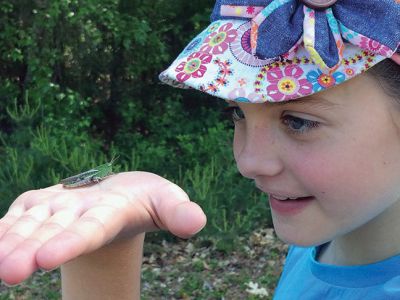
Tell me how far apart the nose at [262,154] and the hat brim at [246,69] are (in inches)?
3.5

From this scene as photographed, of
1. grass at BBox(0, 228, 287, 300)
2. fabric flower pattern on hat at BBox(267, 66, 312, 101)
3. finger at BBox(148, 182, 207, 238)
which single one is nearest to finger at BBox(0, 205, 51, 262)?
finger at BBox(148, 182, 207, 238)

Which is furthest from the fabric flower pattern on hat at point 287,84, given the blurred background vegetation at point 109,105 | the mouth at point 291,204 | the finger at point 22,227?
the blurred background vegetation at point 109,105

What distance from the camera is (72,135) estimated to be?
5.06 m

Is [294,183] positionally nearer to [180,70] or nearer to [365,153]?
[365,153]

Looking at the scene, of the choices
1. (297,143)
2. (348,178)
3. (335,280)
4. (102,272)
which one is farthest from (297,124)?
(102,272)

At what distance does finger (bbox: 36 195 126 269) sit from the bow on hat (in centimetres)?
42

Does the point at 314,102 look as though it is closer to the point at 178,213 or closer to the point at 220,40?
the point at 220,40

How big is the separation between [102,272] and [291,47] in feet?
2.10

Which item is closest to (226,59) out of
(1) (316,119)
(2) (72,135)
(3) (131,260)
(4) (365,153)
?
(1) (316,119)

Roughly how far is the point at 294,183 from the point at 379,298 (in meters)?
0.28

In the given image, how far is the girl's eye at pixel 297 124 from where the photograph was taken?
124 centimetres

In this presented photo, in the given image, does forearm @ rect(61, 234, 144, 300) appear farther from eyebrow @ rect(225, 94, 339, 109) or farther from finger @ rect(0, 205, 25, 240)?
eyebrow @ rect(225, 94, 339, 109)

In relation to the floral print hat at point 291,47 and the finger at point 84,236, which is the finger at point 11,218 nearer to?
the finger at point 84,236

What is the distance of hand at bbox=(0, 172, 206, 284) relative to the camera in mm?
985
